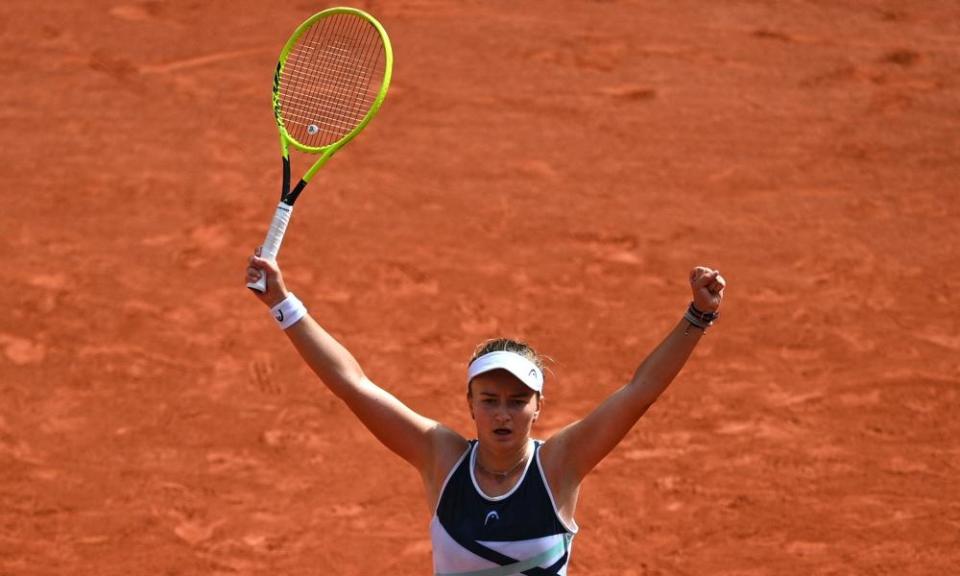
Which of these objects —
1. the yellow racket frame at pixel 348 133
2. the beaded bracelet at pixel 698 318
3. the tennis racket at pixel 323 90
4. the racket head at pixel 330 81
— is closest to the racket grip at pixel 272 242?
the tennis racket at pixel 323 90

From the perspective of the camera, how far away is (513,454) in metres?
3.74

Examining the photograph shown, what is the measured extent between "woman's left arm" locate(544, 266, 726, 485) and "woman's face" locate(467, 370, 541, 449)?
0.44 feet

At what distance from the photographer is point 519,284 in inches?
382

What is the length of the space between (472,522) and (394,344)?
17.8ft

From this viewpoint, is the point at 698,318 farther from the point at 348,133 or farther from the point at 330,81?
the point at 330,81

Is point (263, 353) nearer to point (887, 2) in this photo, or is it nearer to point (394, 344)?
point (394, 344)

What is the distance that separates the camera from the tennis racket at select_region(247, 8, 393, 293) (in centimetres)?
457

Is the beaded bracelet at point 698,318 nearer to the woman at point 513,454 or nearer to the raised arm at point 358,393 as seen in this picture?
the woman at point 513,454

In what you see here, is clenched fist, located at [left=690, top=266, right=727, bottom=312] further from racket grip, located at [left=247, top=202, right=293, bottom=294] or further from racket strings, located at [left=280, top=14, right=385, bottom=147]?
racket strings, located at [left=280, top=14, right=385, bottom=147]

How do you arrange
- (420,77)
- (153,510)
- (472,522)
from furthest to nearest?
1. (420,77)
2. (153,510)
3. (472,522)

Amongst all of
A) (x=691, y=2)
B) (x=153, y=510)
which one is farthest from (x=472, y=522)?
(x=691, y=2)

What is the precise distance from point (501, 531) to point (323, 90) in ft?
11.2

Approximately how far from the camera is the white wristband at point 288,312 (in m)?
3.88

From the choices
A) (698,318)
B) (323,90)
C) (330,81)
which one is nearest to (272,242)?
(698,318)
